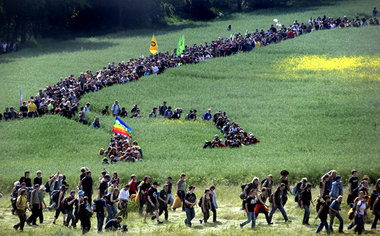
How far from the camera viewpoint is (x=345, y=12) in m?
88.1

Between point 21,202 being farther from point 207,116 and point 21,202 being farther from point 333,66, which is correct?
point 333,66

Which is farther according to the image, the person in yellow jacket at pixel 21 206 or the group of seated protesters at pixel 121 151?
the group of seated protesters at pixel 121 151

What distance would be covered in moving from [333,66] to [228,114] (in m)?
18.4

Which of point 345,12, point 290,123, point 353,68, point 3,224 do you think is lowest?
point 3,224

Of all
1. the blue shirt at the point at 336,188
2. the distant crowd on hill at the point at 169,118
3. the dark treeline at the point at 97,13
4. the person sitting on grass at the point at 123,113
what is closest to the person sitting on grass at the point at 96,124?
the distant crowd on hill at the point at 169,118

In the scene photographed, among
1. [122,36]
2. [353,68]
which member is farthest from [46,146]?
[122,36]

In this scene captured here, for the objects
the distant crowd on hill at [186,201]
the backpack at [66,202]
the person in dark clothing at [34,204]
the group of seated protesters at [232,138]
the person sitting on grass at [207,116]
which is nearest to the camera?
the distant crowd on hill at [186,201]

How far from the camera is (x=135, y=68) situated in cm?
5653

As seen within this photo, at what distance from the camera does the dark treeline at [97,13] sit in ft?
270

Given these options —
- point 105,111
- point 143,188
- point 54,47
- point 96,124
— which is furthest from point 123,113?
point 54,47

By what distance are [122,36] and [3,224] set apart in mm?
65407

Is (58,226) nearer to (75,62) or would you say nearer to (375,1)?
(75,62)

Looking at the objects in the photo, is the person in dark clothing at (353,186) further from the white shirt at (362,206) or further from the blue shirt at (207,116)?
the blue shirt at (207,116)

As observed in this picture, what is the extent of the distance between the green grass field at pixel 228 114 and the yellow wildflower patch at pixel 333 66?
4.4 inches
